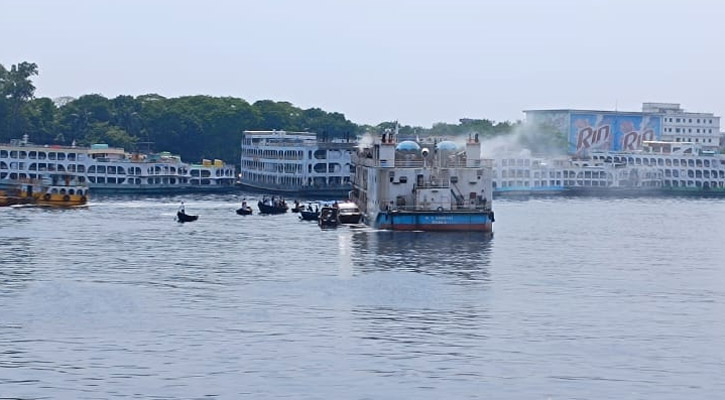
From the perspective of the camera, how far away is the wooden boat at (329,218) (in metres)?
93.9

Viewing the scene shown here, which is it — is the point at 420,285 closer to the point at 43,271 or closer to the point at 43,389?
the point at 43,271

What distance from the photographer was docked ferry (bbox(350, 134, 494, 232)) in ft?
277

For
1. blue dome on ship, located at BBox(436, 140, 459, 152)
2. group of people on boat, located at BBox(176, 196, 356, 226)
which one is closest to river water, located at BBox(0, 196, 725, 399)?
group of people on boat, located at BBox(176, 196, 356, 226)

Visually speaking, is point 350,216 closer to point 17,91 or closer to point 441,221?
point 441,221

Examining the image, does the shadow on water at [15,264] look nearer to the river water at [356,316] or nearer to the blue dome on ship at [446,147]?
the river water at [356,316]

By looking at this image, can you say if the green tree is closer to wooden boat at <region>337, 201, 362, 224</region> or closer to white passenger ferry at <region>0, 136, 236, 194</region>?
white passenger ferry at <region>0, 136, 236, 194</region>

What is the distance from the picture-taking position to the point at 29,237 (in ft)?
264

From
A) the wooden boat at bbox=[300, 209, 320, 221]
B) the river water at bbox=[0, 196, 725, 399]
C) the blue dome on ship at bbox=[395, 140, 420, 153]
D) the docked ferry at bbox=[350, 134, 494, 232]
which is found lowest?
the river water at bbox=[0, 196, 725, 399]

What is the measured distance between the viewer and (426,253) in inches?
2862

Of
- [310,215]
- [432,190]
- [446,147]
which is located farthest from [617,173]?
[432,190]

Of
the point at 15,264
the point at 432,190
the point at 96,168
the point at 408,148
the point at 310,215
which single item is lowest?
the point at 15,264

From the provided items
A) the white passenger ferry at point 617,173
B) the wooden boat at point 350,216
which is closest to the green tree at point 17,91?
the white passenger ferry at point 617,173

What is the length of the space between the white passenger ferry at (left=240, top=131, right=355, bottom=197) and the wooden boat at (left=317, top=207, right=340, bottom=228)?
167 ft

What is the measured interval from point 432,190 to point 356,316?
36.7m
